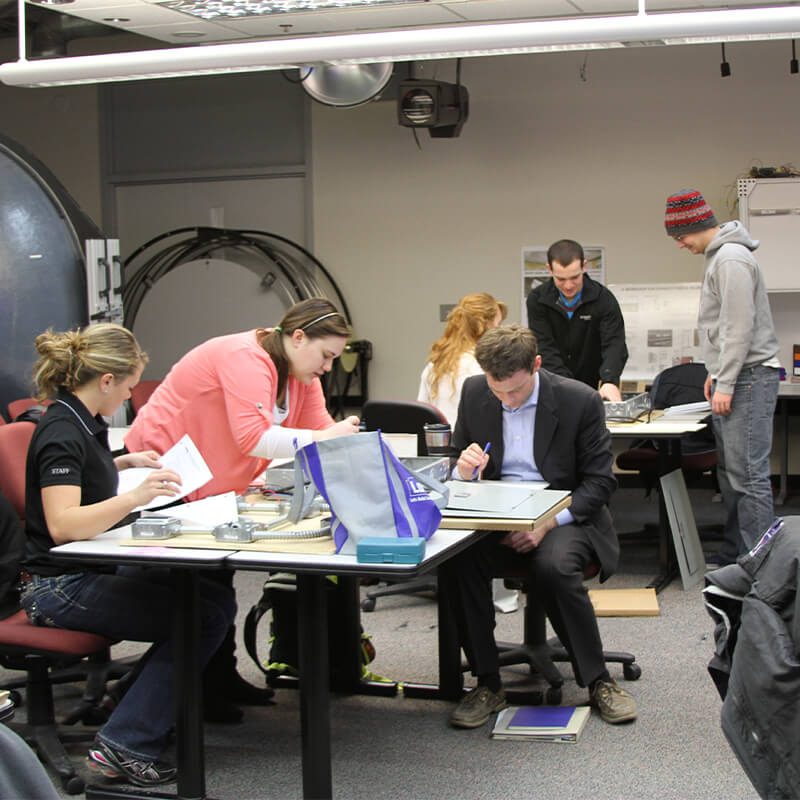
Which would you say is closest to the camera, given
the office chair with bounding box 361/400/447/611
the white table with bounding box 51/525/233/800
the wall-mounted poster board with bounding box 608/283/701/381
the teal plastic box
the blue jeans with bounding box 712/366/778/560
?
the teal plastic box

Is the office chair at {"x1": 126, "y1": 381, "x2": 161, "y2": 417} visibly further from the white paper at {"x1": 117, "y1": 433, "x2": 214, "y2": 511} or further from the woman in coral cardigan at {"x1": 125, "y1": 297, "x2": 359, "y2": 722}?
the white paper at {"x1": 117, "y1": 433, "x2": 214, "y2": 511}

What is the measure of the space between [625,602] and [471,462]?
5.32 ft

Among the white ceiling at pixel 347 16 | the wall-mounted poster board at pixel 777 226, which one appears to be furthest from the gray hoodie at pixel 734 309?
the wall-mounted poster board at pixel 777 226

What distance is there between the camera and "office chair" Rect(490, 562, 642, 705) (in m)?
3.61

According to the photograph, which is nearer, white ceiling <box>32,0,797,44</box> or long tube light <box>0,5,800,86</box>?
long tube light <box>0,5,800,86</box>

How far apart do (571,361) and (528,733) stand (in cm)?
265

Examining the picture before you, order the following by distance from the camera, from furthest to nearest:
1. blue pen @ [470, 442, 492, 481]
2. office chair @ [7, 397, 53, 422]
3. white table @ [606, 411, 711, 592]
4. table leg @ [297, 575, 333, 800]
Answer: office chair @ [7, 397, 53, 422]
white table @ [606, 411, 711, 592]
blue pen @ [470, 442, 492, 481]
table leg @ [297, 575, 333, 800]

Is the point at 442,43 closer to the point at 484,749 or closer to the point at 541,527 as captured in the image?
the point at 541,527

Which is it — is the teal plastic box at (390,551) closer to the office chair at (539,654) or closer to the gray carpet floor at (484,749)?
the gray carpet floor at (484,749)

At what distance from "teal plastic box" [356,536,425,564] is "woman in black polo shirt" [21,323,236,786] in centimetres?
59

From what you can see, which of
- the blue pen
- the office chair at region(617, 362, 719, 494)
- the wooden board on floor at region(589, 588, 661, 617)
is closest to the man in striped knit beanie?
the wooden board on floor at region(589, 588, 661, 617)

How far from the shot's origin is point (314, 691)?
2.62 metres

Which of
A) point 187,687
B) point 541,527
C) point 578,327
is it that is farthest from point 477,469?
point 578,327

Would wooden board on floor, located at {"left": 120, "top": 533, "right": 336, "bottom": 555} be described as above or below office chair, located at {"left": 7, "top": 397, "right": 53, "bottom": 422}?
above
